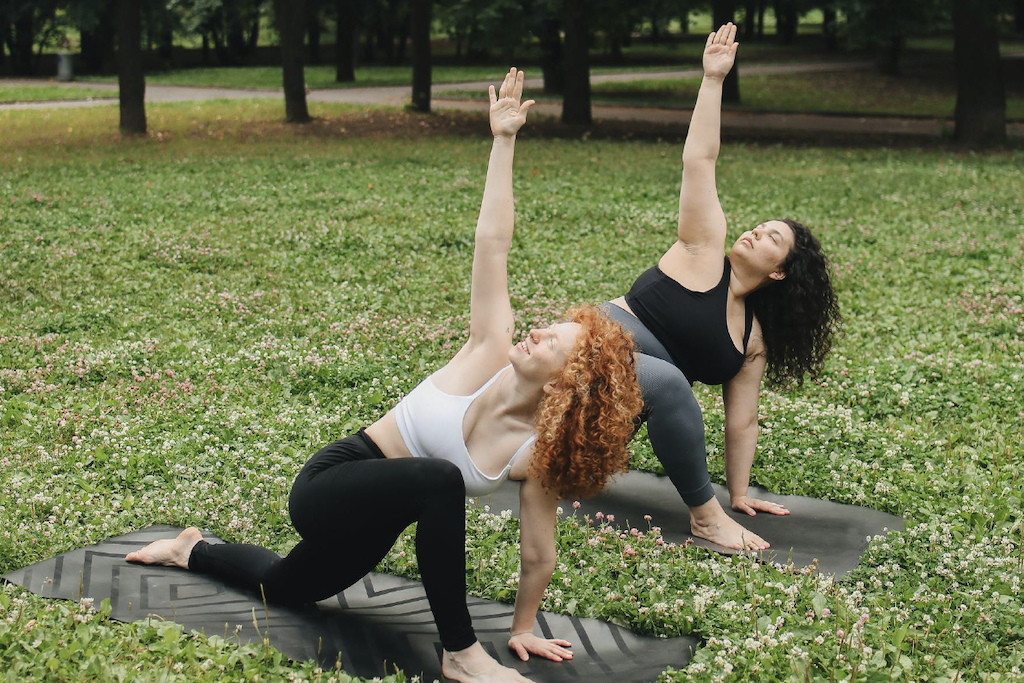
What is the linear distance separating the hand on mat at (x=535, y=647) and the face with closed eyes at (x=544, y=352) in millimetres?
1045

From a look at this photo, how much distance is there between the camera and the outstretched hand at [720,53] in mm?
5253

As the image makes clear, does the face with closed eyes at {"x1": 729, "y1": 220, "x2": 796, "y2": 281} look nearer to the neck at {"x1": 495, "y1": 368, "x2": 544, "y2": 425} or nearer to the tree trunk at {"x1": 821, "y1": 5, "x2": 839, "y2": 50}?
the neck at {"x1": 495, "y1": 368, "x2": 544, "y2": 425}

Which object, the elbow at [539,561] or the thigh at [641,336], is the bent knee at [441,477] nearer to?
the elbow at [539,561]

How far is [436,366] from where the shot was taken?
764 cm

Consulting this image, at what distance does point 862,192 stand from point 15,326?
10424 millimetres

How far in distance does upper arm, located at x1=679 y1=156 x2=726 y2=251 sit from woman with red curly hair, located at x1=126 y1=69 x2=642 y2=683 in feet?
4.16

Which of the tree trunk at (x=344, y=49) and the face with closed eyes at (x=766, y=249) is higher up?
the tree trunk at (x=344, y=49)

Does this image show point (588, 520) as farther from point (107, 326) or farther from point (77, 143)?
point (77, 143)

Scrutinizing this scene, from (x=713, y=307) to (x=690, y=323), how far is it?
145 mm

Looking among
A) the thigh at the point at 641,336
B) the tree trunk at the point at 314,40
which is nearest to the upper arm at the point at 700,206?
the thigh at the point at 641,336

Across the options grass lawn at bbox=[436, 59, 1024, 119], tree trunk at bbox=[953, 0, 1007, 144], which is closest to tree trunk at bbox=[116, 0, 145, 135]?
grass lawn at bbox=[436, 59, 1024, 119]

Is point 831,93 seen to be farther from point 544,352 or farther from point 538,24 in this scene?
point 544,352

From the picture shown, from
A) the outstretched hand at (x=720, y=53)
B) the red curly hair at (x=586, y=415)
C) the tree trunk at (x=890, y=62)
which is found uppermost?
the tree trunk at (x=890, y=62)

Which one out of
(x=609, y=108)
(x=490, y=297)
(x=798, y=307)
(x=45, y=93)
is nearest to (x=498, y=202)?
(x=490, y=297)
